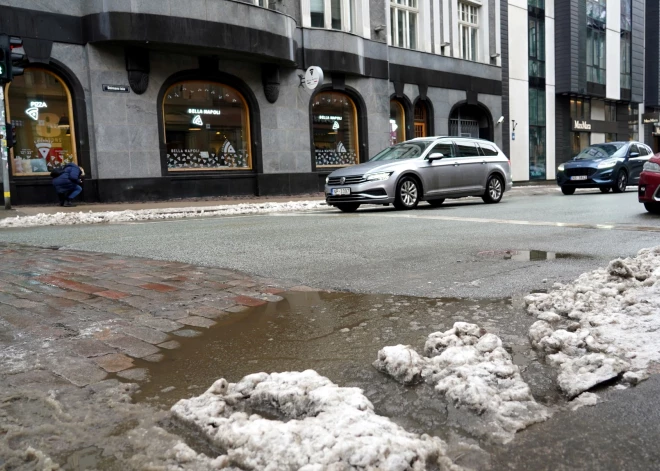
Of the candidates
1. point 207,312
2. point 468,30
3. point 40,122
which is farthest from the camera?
point 468,30

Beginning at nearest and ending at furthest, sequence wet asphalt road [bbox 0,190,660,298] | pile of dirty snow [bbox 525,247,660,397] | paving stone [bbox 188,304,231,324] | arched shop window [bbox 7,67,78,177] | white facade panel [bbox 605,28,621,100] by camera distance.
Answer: pile of dirty snow [bbox 525,247,660,397] → paving stone [bbox 188,304,231,324] → wet asphalt road [bbox 0,190,660,298] → arched shop window [bbox 7,67,78,177] → white facade panel [bbox 605,28,621,100]

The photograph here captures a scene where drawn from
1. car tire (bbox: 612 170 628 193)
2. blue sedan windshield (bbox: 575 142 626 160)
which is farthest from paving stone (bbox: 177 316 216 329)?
blue sedan windshield (bbox: 575 142 626 160)

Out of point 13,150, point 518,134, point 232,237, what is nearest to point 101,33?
point 13,150

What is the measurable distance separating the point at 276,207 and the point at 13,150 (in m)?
7.38

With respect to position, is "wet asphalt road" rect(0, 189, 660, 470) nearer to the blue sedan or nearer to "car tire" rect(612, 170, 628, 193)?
the blue sedan

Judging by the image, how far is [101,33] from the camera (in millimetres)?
15828

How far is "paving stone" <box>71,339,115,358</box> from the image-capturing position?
3.01 metres

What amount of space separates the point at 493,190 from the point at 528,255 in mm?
9233

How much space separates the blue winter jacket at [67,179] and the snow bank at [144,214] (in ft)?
7.41

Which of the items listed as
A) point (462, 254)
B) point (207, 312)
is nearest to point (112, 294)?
point (207, 312)

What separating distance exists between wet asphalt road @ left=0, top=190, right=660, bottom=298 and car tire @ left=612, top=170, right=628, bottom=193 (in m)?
7.82

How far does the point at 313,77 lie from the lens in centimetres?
1970

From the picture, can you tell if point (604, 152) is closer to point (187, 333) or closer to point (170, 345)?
point (187, 333)

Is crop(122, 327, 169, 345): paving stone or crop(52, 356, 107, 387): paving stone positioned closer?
crop(52, 356, 107, 387): paving stone
